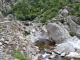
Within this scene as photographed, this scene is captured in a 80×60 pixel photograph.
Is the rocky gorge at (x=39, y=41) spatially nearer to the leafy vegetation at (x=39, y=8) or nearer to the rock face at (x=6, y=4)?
the leafy vegetation at (x=39, y=8)

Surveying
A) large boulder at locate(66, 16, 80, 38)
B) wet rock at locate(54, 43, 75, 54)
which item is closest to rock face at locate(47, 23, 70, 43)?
large boulder at locate(66, 16, 80, 38)

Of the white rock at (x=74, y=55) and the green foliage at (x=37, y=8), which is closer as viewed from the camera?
the white rock at (x=74, y=55)

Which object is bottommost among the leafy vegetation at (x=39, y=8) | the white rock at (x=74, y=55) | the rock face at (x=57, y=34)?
the white rock at (x=74, y=55)

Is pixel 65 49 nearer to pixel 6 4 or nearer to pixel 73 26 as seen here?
pixel 73 26

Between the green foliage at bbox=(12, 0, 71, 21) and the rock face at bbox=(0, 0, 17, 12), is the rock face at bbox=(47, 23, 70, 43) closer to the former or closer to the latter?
the green foliage at bbox=(12, 0, 71, 21)

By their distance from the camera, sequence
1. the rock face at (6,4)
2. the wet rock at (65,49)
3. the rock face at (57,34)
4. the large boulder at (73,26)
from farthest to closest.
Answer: the rock face at (6,4) < the large boulder at (73,26) < the rock face at (57,34) < the wet rock at (65,49)

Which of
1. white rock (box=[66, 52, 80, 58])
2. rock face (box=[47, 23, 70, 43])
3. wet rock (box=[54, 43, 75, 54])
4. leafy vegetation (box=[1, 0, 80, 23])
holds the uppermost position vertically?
leafy vegetation (box=[1, 0, 80, 23])

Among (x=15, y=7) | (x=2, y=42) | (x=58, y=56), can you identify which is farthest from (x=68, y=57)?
(x=15, y=7)

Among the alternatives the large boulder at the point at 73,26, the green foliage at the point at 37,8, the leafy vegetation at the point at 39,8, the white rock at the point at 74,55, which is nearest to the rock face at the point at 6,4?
the leafy vegetation at the point at 39,8

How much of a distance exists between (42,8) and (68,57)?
169 feet

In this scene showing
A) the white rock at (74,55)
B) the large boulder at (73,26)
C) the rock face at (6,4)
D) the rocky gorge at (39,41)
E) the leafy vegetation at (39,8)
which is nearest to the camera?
the rocky gorge at (39,41)

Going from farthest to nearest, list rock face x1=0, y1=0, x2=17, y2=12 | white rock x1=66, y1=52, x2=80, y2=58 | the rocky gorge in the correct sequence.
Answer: rock face x1=0, y1=0, x2=17, y2=12, white rock x1=66, y1=52, x2=80, y2=58, the rocky gorge

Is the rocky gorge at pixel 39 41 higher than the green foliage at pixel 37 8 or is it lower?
lower

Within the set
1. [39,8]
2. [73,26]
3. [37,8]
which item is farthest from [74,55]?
[37,8]
